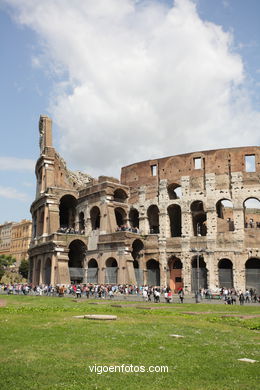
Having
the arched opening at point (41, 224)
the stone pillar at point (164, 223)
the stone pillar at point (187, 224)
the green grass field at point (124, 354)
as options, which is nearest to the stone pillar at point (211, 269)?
the stone pillar at point (187, 224)

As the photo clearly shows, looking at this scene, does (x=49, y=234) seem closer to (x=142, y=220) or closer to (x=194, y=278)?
(x=142, y=220)

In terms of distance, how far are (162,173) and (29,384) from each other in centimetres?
3685

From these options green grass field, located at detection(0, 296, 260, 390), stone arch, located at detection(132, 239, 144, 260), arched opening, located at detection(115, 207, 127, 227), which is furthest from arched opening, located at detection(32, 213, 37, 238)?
green grass field, located at detection(0, 296, 260, 390)

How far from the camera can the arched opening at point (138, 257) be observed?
4066cm

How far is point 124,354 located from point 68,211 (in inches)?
1713

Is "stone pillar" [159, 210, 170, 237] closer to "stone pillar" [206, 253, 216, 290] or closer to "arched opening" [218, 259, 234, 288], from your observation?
"stone pillar" [206, 253, 216, 290]

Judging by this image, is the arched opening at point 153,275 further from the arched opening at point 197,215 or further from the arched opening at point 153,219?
the arched opening at point 197,215

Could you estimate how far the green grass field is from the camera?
6785mm

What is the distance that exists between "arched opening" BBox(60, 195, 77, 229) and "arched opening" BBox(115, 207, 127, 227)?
232 inches

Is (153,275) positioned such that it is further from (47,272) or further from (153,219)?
(47,272)

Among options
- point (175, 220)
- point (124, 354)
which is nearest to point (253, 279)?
point (175, 220)

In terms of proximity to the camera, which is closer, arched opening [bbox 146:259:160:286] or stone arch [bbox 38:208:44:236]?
arched opening [bbox 146:259:160:286]

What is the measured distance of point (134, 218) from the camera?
1831 inches

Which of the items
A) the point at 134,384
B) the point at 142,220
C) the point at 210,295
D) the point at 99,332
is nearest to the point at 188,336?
the point at 99,332
